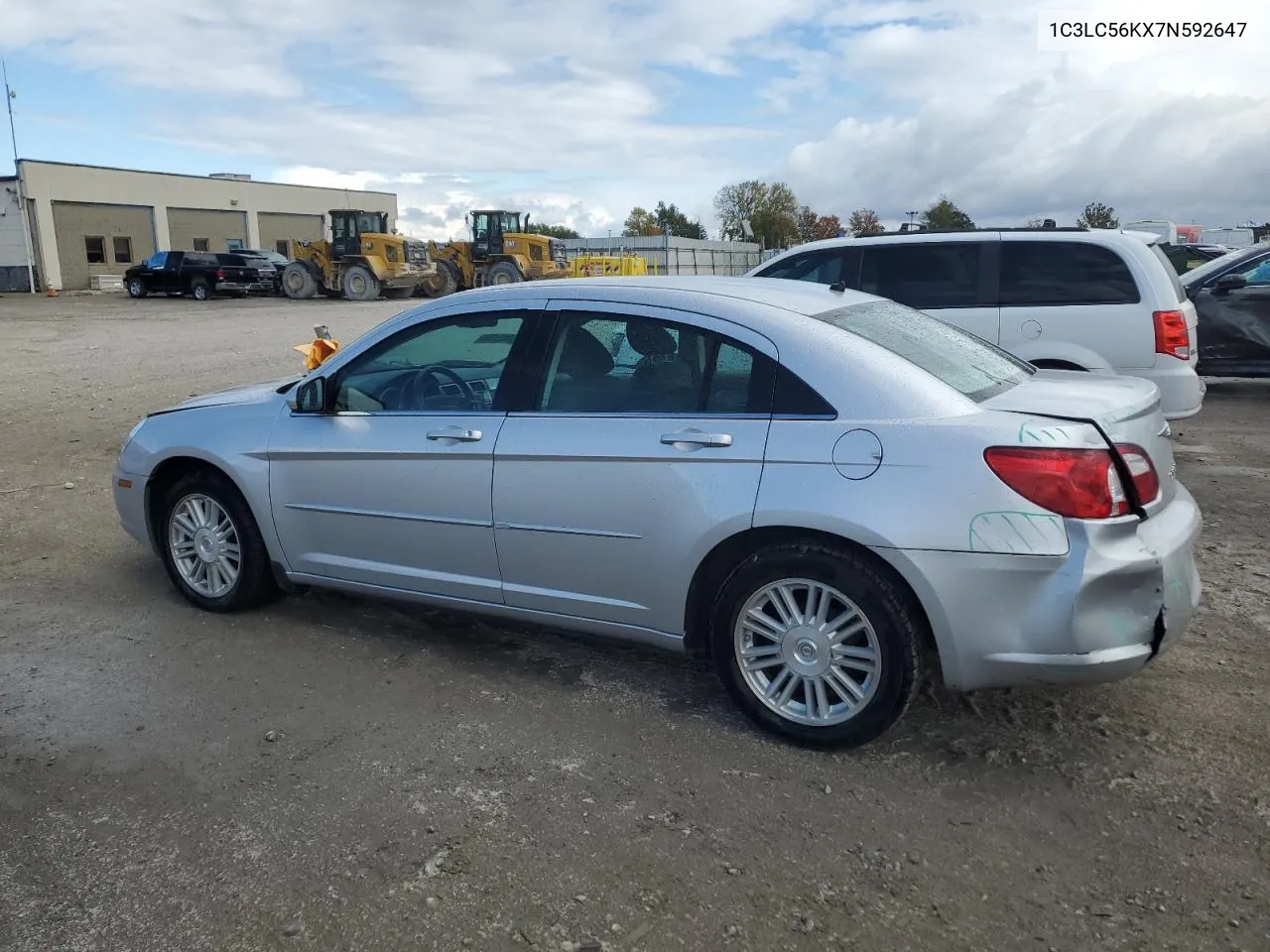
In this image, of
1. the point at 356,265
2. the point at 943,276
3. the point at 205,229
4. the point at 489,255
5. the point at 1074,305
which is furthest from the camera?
the point at 205,229

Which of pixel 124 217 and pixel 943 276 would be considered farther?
pixel 124 217

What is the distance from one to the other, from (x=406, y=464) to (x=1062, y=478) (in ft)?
8.35

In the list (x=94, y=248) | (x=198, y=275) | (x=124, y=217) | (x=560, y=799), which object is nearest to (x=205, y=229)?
(x=124, y=217)

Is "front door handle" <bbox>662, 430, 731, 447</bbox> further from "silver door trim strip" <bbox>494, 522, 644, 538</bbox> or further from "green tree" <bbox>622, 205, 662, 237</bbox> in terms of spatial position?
"green tree" <bbox>622, 205, 662, 237</bbox>

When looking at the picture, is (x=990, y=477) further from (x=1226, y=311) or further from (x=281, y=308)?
(x=281, y=308)

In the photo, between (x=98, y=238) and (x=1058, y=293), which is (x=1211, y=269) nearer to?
(x=1058, y=293)

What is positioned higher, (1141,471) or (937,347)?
(937,347)

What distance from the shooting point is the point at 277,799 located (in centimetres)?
341

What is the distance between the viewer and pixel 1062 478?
3250 millimetres

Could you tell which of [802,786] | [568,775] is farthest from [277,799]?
[802,786]

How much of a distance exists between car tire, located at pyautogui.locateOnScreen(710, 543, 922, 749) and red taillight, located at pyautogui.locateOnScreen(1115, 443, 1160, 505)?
0.82 meters

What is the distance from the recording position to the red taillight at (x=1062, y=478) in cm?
324

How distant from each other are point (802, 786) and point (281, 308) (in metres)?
29.8

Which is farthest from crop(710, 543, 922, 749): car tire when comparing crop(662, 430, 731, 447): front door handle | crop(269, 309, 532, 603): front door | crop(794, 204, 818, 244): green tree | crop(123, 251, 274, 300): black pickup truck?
crop(794, 204, 818, 244): green tree
